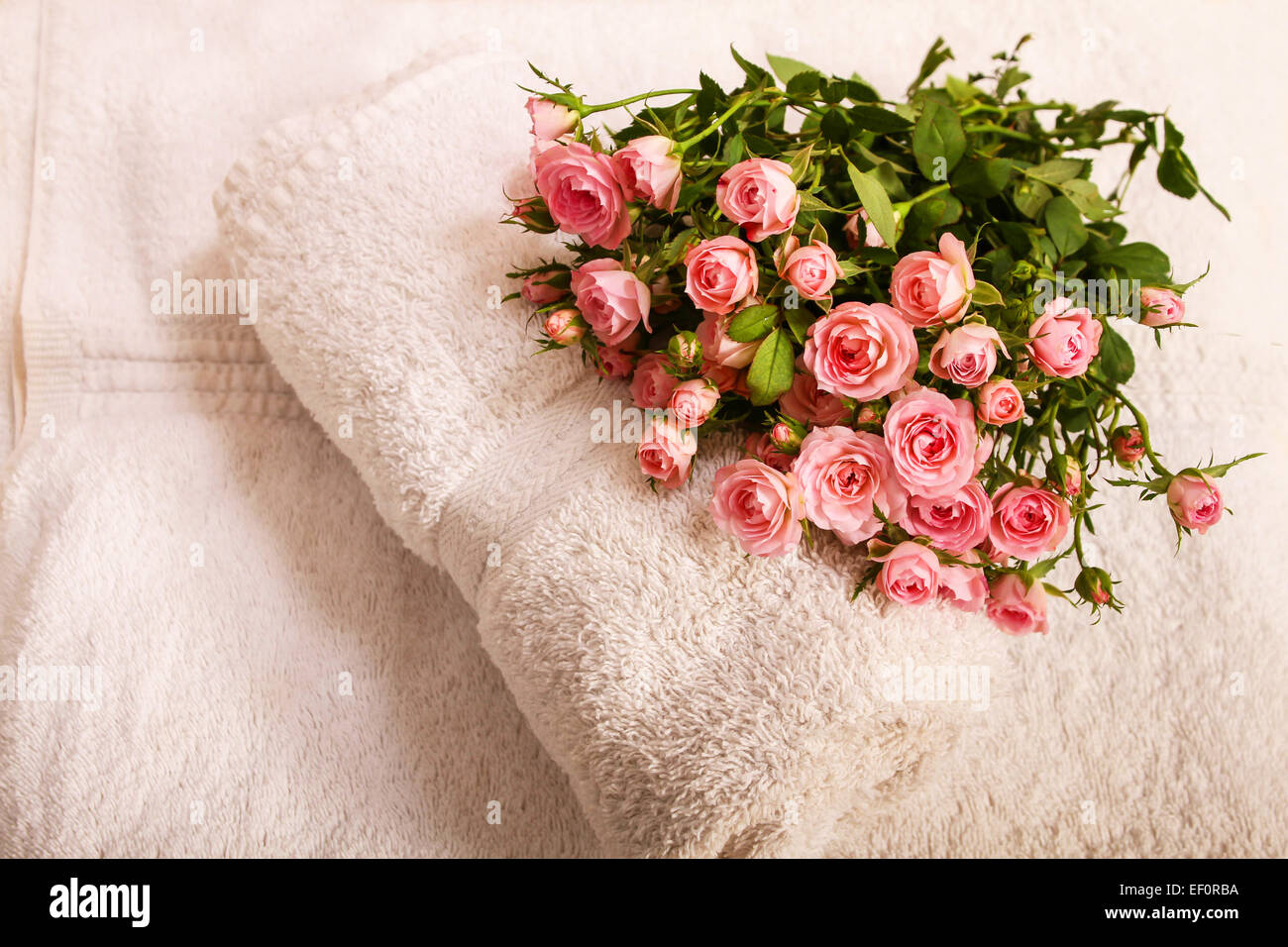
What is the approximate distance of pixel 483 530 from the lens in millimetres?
523

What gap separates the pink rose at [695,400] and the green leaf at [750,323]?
0.10ft

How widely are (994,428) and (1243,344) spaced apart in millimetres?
354

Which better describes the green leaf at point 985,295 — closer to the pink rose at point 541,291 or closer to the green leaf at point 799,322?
the green leaf at point 799,322

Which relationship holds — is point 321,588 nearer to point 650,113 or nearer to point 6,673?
point 6,673

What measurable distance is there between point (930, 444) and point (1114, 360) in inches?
7.6

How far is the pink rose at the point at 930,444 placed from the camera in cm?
40

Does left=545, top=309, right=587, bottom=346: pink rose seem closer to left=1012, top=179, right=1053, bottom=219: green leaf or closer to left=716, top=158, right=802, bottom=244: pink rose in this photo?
left=716, top=158, right=802, bottom=244: pink rose

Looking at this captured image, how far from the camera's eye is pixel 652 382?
48 cm

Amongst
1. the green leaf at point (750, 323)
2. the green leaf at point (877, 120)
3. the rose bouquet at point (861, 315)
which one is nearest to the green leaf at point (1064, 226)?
the rose bouquet at point (861, 315)

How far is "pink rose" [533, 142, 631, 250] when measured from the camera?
427 mm

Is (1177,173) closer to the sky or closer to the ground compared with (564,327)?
closer to the sky

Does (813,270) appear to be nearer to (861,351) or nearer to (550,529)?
(861,351)

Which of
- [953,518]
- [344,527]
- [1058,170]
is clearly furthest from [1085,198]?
[344,527]
